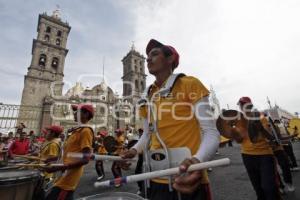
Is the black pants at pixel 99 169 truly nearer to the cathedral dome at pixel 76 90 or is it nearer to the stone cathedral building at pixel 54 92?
the stone cathedral building at pixel 54 92

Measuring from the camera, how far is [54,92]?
3052 cm

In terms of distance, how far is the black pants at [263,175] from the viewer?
2.70m

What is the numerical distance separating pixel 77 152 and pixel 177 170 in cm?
222

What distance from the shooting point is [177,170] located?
897mm

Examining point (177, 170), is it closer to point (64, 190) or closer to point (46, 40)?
point (64, 190)

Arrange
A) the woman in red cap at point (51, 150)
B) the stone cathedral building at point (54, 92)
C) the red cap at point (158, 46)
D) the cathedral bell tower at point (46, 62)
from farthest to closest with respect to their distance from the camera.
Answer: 1. the cathedral bell tower at point (46, 62)
2. the stone cathedral building at point (54, 92)
3. the woman in red cap at point (51, 150)
4. the red cap at point (158, 46)

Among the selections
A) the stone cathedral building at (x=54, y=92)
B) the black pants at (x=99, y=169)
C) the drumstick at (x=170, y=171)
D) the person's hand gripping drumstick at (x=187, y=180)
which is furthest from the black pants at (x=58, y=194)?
the stone cathedral building at (x=54, y=92)

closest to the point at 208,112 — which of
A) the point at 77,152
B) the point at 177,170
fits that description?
the point at 177,170

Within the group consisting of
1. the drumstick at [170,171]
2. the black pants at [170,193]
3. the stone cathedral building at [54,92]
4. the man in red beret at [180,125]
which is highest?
the stone cathedral building at [54,92]

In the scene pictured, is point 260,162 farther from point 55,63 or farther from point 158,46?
point 55,63

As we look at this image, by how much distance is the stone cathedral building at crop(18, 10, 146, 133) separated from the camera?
1076 inches

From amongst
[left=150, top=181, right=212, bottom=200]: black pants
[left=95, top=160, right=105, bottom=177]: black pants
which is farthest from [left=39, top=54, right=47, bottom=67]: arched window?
[left=150, top=181, right=212, bottom=200]: black pants

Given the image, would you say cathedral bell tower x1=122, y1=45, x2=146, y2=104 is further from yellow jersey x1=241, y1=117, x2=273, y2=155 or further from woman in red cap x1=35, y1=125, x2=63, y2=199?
yellow jersey x1=241, y1=117, x2=273, y2=155

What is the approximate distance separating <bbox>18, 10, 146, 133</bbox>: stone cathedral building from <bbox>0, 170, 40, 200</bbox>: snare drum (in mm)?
24859
